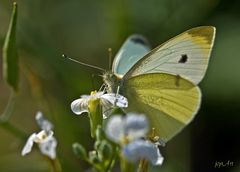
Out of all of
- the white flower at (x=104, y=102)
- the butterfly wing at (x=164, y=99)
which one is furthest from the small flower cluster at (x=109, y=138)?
the butterfly wing at (x=164, y=99)

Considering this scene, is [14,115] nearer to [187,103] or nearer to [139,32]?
[139,32]

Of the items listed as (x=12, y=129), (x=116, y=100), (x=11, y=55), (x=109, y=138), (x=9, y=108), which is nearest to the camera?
(x=109, y=138)

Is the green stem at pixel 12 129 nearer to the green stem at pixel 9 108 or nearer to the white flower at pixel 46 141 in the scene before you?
the green stem at pixel 9 108

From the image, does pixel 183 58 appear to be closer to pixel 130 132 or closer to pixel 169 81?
pixel 169 81

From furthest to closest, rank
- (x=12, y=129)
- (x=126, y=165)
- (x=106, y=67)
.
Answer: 1. (x=106, y=67)
2. (x=12, y=129)
3. (x=126, y=165)

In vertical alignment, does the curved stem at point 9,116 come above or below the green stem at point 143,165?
above

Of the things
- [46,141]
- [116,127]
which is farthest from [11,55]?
[116,127]
